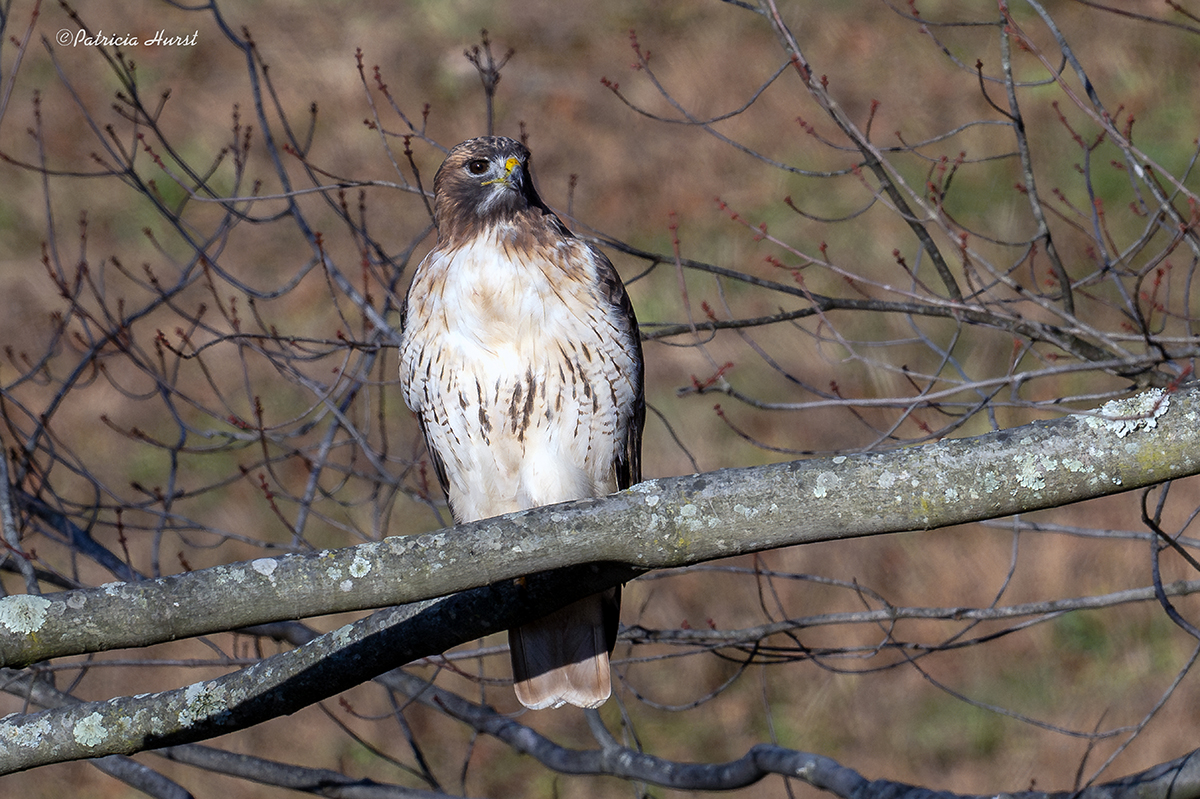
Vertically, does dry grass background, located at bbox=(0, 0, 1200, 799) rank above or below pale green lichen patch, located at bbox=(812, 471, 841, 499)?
above

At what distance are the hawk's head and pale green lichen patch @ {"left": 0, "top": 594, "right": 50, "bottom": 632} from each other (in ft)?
5.81

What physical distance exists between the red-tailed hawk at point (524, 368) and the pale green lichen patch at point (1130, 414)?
145cm

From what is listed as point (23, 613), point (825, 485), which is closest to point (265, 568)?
point (23, 613)

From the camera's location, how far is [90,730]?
8.39 ft

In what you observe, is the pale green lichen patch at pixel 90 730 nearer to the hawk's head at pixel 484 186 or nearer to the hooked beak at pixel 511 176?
the hawk's head at pixel 484 186

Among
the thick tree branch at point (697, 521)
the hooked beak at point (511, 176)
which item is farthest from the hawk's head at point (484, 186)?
the thick tree branch at point (697, 521)

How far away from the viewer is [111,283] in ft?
28.8

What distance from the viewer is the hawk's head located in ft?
11.6

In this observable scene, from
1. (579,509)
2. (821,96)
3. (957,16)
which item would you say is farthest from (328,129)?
(579,509)

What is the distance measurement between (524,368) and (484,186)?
59 centimetres

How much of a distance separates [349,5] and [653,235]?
402cm

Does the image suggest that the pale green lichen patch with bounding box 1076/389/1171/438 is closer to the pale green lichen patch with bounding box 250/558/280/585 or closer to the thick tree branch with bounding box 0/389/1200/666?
the thick tree branch with bounding box 0/389/1200/666

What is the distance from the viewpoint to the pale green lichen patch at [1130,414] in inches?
89.4

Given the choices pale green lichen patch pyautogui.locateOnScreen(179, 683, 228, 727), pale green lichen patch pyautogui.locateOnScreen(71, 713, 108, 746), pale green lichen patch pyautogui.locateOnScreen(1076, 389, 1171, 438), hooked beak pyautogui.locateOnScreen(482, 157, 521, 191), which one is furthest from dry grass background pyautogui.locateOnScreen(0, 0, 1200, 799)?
pale green lichen patch pyautogui.locateOnScreen(1076, 389, 1171, 438)
